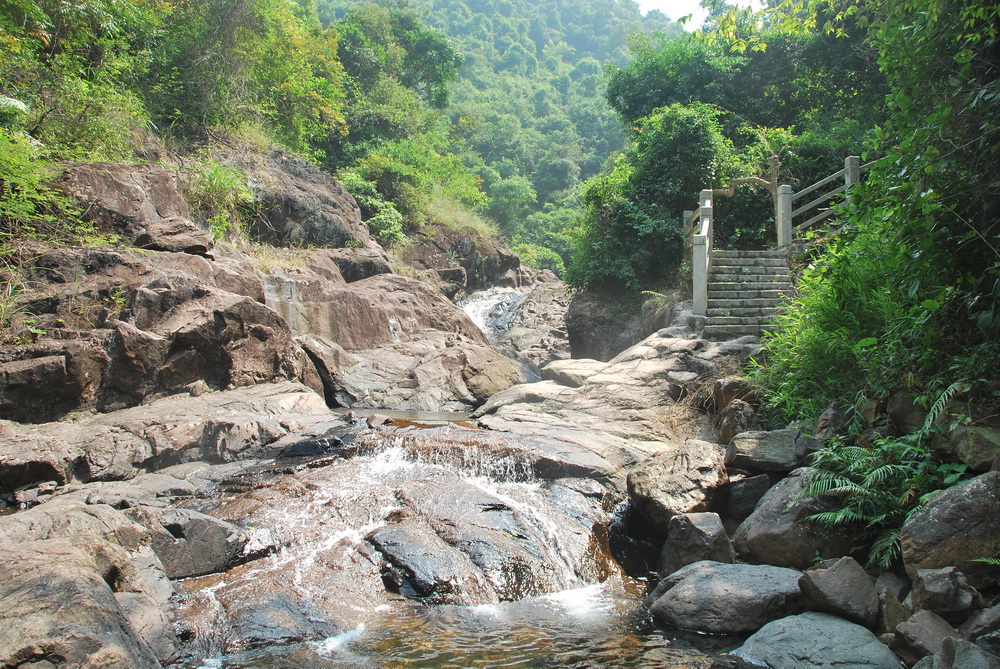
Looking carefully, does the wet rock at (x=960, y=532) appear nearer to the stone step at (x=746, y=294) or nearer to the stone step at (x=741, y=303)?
the stone step at (x=741, y=303)

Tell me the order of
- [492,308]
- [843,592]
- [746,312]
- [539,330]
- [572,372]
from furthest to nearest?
1. [492,308]
2. [539,330]
3. [746,312]
4. [572,372]
5. [843,592]

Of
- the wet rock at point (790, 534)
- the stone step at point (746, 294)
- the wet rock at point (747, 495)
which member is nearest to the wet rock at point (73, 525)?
the wet rock at point (790, 534)

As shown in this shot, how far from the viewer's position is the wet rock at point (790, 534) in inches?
188

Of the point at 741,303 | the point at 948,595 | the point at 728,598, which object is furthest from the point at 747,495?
the point at 741,303

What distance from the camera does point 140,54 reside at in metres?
15.0

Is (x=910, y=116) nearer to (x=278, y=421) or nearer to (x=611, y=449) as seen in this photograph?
(x=611, y=449)

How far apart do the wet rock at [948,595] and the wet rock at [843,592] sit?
0.39m

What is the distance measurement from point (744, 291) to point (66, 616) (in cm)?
1066

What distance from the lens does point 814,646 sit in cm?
386

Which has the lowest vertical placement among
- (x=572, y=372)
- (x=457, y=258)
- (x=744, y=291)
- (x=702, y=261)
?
(x=572, y=372)

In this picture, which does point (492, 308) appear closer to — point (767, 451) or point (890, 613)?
point (767, 451)

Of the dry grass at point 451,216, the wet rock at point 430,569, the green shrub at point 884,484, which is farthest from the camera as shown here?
the dry grass at point 451,216

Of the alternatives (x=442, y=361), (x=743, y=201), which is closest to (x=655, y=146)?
(x=743, y=201)

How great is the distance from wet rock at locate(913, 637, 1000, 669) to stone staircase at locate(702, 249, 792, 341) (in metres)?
7.03
